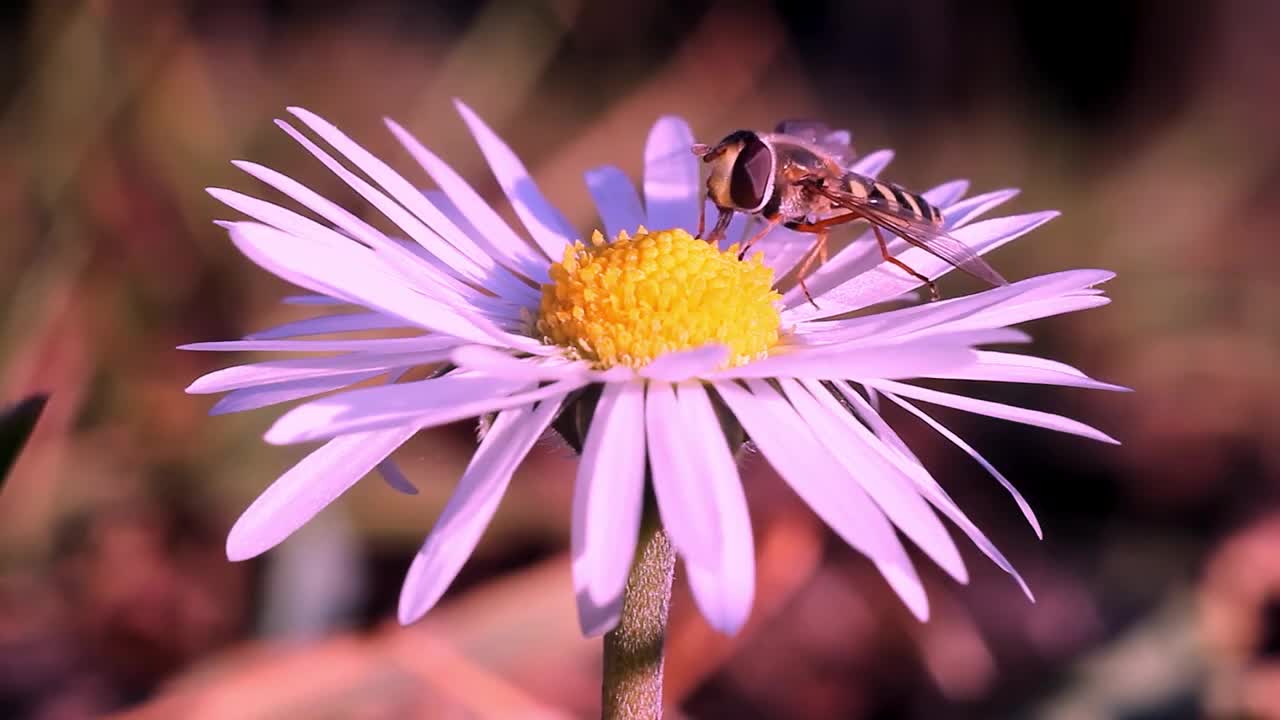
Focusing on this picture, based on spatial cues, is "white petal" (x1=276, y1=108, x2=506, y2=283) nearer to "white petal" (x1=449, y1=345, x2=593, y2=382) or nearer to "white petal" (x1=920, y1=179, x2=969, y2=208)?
"white petal" (x1=449, y1=345, x2=593, y2=382)

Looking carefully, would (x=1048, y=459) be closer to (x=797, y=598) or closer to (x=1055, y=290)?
(x=797, y=598)

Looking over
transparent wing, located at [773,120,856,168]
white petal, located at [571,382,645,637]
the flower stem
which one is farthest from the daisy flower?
transparent wing, located at [773,120,856,168]

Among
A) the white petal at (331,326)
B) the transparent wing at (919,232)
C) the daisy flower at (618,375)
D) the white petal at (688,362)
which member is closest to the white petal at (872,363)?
the daisy flower at (618,375)

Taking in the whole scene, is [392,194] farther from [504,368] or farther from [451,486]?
[451,486]

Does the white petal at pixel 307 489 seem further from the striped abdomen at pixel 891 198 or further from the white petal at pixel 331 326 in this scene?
the striped abdomen at pixel 891 198

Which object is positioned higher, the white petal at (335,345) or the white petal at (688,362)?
the white petal at (335,345)

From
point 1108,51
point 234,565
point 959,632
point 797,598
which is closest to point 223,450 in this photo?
point 234,565
